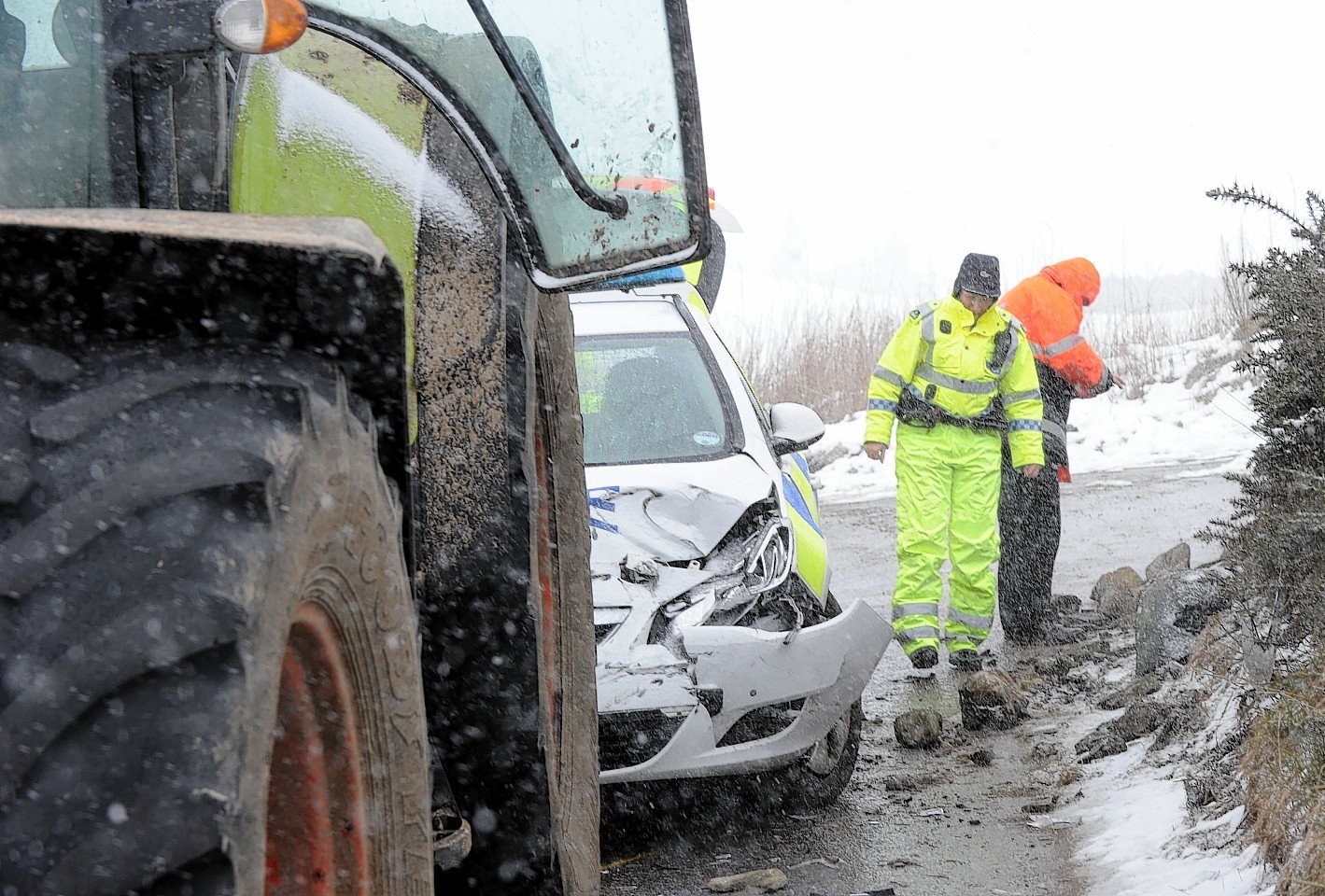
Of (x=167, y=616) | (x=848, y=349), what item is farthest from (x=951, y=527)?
(x=848, y=349)

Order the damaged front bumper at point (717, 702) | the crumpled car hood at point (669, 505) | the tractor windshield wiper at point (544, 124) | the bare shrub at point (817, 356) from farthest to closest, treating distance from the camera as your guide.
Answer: the bare shrub at point (817, 356), the crumpled car hood at point (669, 505), the damaged front bumper at point (717, 702), the tractor windshield wiper at point (544, 124)

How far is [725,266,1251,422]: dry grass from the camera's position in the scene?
15776 millimetres

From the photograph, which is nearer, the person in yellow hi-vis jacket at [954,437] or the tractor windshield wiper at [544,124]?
the tractor windshield wiper at [544,124]

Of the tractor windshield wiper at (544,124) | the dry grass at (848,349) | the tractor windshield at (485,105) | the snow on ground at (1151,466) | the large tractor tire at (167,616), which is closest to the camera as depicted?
the large tractor tire at (167,616)

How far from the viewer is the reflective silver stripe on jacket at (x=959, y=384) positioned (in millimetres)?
6484

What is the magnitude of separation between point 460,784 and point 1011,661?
4.68m

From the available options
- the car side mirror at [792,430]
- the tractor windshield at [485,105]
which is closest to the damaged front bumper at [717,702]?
the car side mirror at [792,430]

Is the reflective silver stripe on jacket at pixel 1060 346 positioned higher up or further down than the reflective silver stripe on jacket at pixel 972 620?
higher up

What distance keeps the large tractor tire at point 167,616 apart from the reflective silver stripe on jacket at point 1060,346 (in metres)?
6.33

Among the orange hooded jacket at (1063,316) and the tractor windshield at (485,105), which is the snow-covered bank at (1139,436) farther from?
the tractor windshield at (485,105)

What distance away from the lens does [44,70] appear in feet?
6.02

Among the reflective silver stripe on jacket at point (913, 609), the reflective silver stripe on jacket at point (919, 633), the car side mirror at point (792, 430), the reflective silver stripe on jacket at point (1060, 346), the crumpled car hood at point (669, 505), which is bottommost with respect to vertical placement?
the reflective silver stripe on jacket at point (919, 633)

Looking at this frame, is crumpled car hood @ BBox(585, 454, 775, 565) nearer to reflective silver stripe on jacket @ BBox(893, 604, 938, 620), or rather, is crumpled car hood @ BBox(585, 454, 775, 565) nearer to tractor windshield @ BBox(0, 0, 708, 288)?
reflective silver stripe on jacket @ BBox(893, 604, 938, 620)

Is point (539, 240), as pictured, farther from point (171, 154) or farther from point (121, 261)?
point (121, 261)
